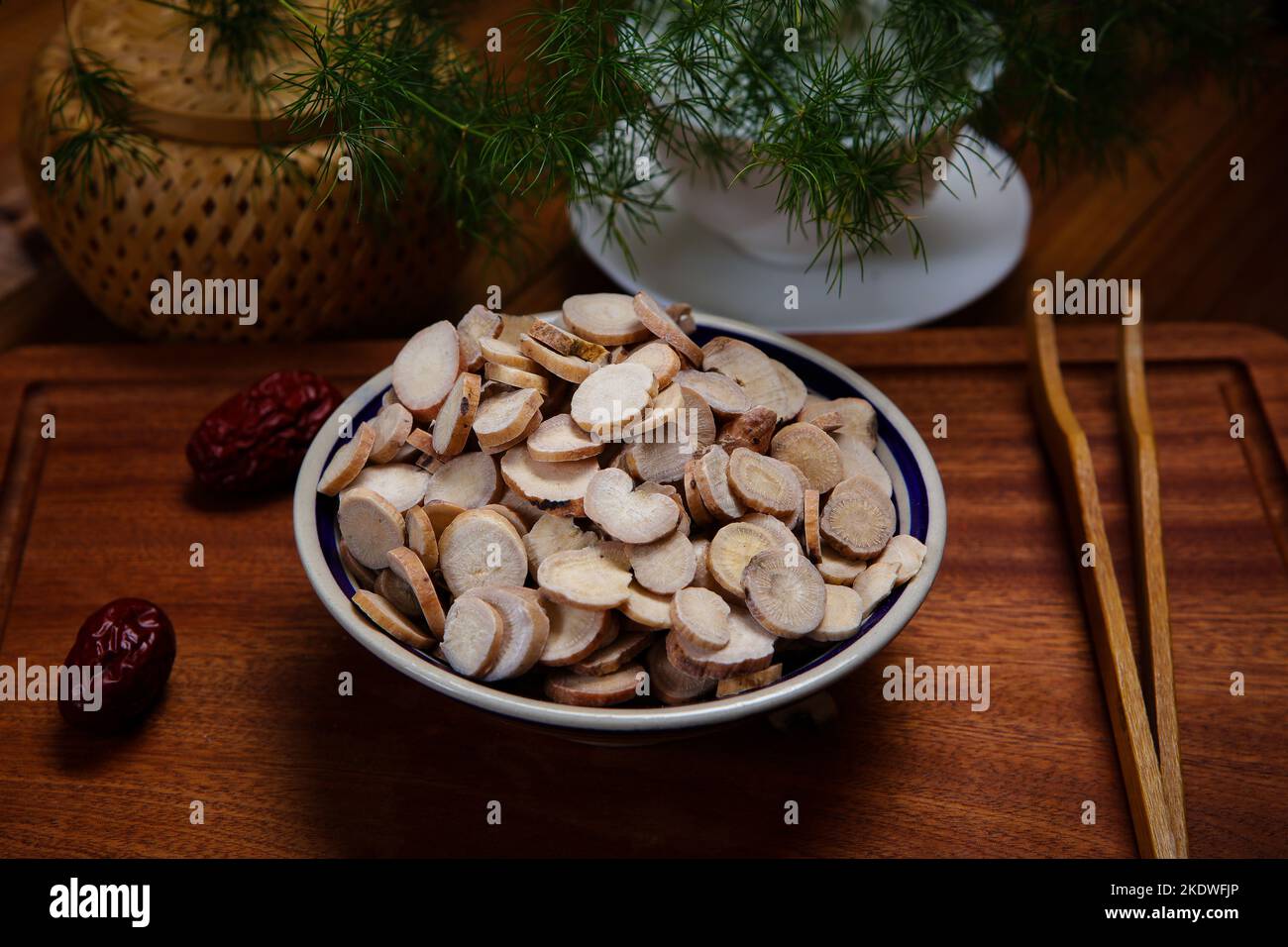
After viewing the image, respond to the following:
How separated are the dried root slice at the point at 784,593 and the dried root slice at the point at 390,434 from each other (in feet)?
0.85

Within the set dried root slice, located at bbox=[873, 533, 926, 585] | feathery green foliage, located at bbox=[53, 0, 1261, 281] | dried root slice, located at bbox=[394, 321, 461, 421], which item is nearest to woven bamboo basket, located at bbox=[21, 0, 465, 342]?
feathery green foliage, located at bbox=[53, 0, 1261, 281]

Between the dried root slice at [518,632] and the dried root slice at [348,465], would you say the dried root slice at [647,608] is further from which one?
the dried root slice at [348,465]

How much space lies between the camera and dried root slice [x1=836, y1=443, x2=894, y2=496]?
793 mm

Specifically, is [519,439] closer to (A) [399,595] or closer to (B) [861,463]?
(A) [399,595]

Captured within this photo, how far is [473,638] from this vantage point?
26.4 inches

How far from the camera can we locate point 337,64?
34.4 inches

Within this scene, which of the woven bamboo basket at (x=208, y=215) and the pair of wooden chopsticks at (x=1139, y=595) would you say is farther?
the woven bamboo basket at (x=208, y=215)

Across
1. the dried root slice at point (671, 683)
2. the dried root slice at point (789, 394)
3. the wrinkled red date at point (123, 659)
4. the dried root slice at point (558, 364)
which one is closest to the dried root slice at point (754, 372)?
the dried root slice at point (789, 394)

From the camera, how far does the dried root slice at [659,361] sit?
2.48 feet

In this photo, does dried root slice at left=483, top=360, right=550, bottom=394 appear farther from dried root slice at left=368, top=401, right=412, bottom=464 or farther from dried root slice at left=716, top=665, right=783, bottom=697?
dried root slice at left=716, top=665, right=783, bottom=697

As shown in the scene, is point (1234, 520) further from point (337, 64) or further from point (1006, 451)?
point (337, 64)

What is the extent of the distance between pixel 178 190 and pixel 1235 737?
99 cm

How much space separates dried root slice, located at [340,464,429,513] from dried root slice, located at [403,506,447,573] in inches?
1.4
